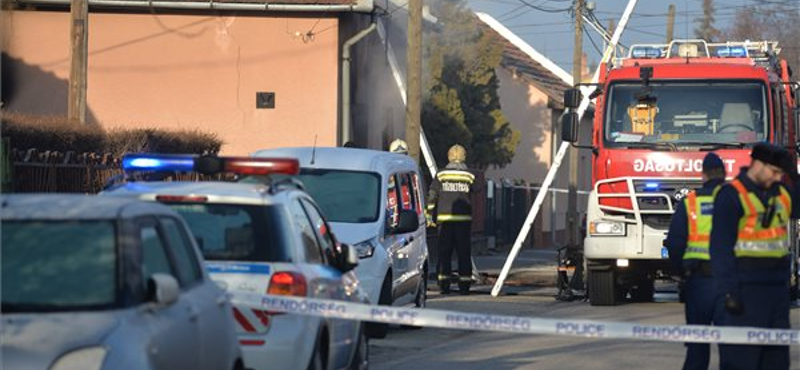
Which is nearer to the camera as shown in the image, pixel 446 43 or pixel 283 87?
pixel 283 87

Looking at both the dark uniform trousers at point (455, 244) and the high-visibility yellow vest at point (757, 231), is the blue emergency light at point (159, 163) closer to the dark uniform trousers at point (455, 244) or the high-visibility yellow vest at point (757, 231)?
the high-visibility yellow vest at point (757, 231)

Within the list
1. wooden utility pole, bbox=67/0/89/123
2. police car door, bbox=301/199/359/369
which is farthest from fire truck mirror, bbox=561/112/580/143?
police car door, bbox=301/199/359/369

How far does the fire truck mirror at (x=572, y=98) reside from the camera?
20156mm

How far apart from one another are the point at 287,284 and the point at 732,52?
13.5 meters

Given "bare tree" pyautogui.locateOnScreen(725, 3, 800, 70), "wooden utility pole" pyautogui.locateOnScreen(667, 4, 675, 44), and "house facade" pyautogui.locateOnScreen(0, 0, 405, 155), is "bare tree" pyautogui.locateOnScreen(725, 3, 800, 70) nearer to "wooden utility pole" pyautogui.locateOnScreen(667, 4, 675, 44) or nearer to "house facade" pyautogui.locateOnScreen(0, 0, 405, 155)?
"wooden utility pole" pyautogui.locateOnScreen(667, 4, 675, 44)

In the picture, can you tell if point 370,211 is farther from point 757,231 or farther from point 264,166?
point 757,231

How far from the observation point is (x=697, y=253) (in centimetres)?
1138

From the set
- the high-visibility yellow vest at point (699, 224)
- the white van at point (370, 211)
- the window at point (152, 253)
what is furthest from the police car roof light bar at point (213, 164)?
the white van at point (370, 211)

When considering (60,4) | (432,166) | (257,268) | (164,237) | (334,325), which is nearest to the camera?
(164,237)

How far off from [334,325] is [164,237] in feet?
9.11

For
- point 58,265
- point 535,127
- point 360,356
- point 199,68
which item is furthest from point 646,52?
point 535,127

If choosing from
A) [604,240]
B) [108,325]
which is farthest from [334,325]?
[604,240]

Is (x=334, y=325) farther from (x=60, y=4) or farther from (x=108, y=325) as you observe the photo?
(x=60, y=4)

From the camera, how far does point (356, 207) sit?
15.5m
